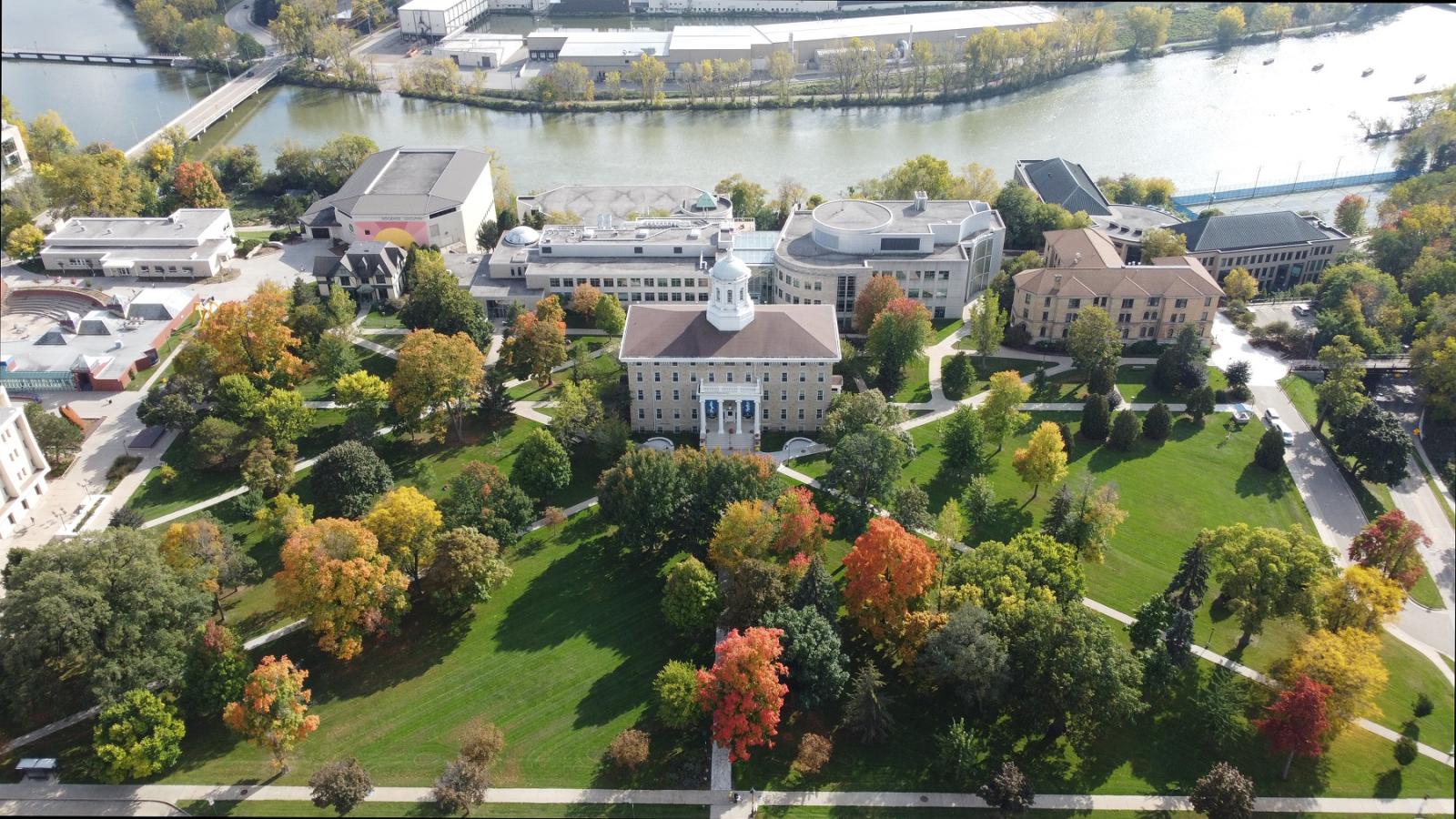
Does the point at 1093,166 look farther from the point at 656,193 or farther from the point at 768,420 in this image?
the point at 768,420

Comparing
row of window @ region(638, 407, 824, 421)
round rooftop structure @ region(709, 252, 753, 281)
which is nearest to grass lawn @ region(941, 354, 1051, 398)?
row of window @ region(638, 407, 824, 421)

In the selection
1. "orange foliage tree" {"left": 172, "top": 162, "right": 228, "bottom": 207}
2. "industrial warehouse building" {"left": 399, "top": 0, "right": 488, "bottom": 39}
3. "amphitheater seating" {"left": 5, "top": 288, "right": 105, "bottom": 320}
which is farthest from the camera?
"industrial warehouse building" {"left": 399, "top": 0, "right": 488, "bottom": 39}

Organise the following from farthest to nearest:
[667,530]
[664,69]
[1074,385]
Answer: [664,69], [1074,385], [667,530]

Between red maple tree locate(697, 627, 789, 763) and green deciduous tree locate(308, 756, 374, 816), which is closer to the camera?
green deciduous tree locate(308, 756, 374, 816)

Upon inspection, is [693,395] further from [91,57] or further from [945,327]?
[91,57]

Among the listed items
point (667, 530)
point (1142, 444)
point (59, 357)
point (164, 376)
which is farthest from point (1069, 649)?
point (59, 357)

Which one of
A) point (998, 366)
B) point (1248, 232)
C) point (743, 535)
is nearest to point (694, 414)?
point (743, 535)

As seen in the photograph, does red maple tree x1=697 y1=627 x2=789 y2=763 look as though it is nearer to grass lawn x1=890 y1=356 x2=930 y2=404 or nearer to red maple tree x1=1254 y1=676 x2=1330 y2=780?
red maple tree x1=1254 y1=676 x2=1330 y2=780
